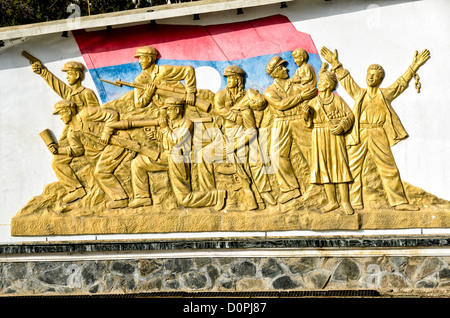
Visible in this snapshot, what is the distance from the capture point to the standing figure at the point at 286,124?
8.50 m

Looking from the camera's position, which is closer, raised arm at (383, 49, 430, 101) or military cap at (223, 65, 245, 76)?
raised arm at (383, 49, 430, 101)

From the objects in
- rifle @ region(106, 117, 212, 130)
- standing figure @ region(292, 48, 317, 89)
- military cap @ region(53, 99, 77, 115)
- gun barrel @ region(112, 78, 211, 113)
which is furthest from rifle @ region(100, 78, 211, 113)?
standing figure @ region(292, 48, 317, 89)

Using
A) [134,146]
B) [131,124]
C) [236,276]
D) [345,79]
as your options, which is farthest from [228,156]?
[345,79]

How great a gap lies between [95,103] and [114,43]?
882mm

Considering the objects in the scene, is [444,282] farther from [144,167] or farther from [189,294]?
[144,167]

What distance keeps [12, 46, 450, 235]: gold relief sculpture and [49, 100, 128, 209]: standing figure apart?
0.6 inches

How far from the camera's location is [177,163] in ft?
→ 28.4

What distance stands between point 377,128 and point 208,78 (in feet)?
7.78

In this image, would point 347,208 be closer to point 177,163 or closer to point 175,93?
point 177,163

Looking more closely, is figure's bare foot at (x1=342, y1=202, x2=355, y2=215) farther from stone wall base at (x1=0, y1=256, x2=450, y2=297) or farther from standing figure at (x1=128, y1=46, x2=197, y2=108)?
standing figure at (x1=128, y1=46, x2=197, y2=108)

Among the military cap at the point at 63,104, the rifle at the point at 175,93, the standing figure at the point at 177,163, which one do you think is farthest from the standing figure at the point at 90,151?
the rifle at the point at 175,93

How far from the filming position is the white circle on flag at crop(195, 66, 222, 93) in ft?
28.5

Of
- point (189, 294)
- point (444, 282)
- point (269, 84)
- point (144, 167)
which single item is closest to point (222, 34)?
point (269, 84)

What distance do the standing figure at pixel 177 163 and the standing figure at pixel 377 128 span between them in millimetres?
1853
